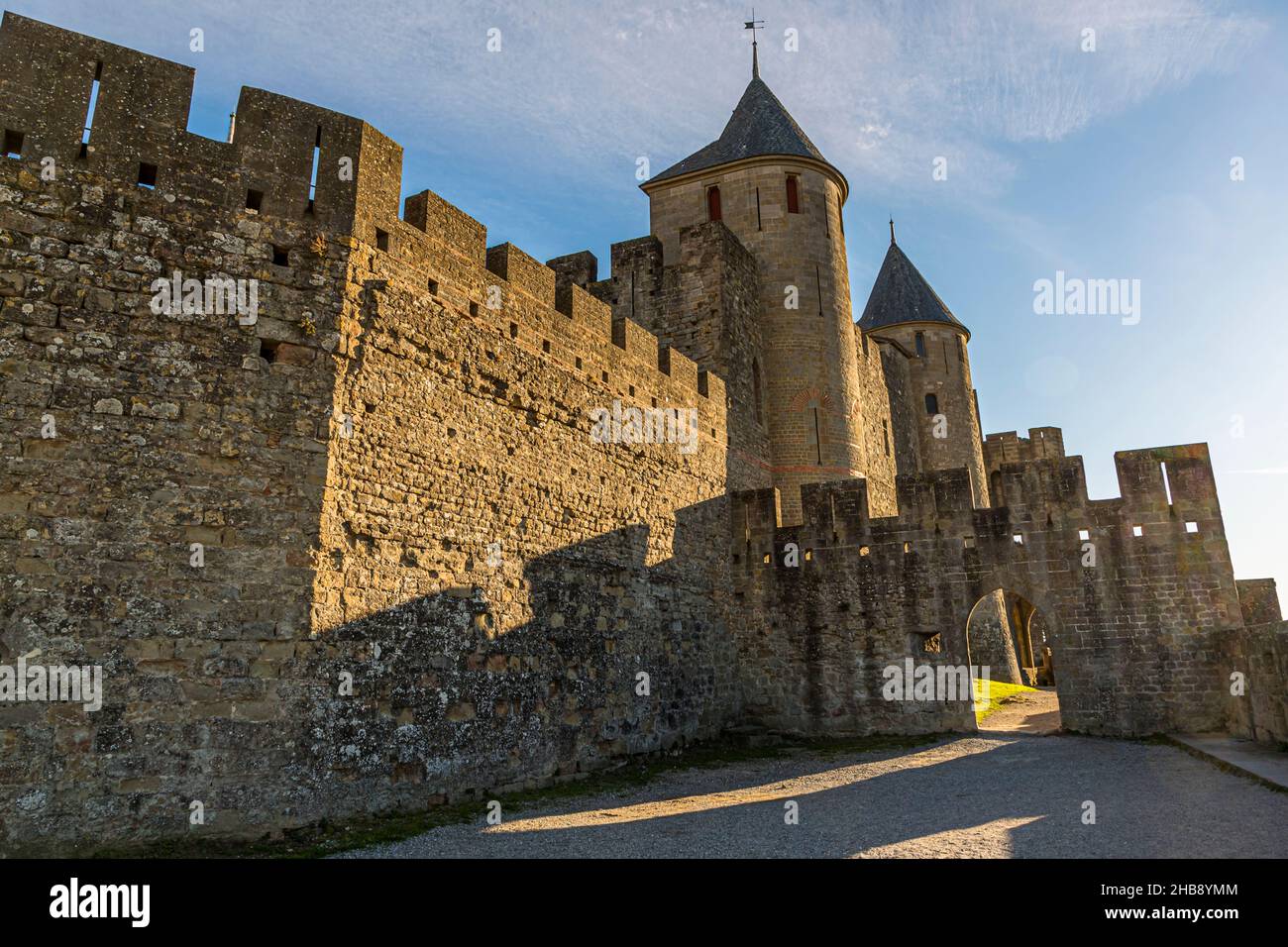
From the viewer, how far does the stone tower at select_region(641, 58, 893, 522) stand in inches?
698

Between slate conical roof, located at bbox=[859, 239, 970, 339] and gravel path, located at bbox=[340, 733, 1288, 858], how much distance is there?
71.1 ft

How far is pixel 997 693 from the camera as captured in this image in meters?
21.3

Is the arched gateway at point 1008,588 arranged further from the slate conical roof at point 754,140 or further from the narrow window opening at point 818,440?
Result: the slate conical roof at point 754,140

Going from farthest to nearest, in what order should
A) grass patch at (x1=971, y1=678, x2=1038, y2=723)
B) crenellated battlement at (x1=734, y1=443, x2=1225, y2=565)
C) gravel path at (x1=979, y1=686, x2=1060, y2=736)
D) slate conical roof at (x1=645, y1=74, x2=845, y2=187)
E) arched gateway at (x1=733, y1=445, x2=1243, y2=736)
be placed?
slate conical roof at (x1=645, y1=74, x2=845, y2=187)
grass patch at (x1=971, y1=678, x2=1038, y2=723)
gravel path at (x1=979, y1=686, x2=1060, y2=736)
crenellated battlement at (x1=734, y1=443, x2=1225, y2=565)
arched gateway at (x1=733, y1=445, x2=1243, y2=736)

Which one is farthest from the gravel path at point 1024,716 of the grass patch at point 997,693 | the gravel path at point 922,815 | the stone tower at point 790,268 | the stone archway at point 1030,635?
the stone tower at point 790,268

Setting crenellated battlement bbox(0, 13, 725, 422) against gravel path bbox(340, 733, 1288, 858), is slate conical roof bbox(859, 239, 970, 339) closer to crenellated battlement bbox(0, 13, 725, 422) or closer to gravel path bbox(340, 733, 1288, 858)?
gravel path bbox(340, 733, 1288, 858)

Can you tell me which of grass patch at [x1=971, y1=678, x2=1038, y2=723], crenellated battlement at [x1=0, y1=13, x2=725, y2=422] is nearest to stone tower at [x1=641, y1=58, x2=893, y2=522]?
grass patch at [x1=971, y1=678, x2=1038, y2=723]

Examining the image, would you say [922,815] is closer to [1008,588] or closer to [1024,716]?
[1008,588]

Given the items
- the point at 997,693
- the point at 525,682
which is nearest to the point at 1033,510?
the point at 525,682

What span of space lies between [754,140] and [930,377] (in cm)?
1354

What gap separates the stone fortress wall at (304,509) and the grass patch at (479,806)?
0.13 meters

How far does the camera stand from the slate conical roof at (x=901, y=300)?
30.4 meters

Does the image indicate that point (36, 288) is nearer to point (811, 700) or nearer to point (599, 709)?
point (599, 709)
